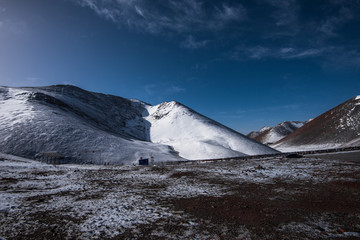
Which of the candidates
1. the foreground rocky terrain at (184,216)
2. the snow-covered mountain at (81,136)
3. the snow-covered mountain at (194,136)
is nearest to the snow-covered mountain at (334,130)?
the snow-covered mountain at (194,136)

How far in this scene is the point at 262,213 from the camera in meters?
7.68

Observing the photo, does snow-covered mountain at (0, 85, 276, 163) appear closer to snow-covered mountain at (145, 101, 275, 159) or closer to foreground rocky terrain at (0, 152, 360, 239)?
snow-covered mountain at (145, 101, 275, 159)

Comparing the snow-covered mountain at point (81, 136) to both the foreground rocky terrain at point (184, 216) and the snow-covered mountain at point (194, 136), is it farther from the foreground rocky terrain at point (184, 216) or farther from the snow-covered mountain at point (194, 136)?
the foreground rocky terrain at point (184, 216)

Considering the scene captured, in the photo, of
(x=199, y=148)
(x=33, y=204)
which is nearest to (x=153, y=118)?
(x=199, y=148)

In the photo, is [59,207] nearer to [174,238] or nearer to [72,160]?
[174,238]

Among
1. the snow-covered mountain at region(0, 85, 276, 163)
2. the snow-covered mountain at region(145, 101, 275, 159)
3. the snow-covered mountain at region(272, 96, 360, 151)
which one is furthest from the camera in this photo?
the snow-covered mountain at region(272, 96, 360, 151)

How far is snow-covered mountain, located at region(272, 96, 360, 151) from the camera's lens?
89794 millimetres

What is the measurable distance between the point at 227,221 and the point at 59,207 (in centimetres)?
777

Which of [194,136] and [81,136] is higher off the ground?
→ [194,136]

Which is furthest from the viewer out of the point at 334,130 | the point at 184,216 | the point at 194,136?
the point at 334,130

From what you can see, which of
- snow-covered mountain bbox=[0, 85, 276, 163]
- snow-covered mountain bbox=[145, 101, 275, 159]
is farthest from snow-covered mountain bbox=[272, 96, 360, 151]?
snow-covered mountain bbox=[0, 85, 276, 163]

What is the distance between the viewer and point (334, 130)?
100 metres

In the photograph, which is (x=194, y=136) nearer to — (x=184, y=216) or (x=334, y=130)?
(x=334, y=130)

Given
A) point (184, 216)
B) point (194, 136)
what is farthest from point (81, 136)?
point (184, 216)
